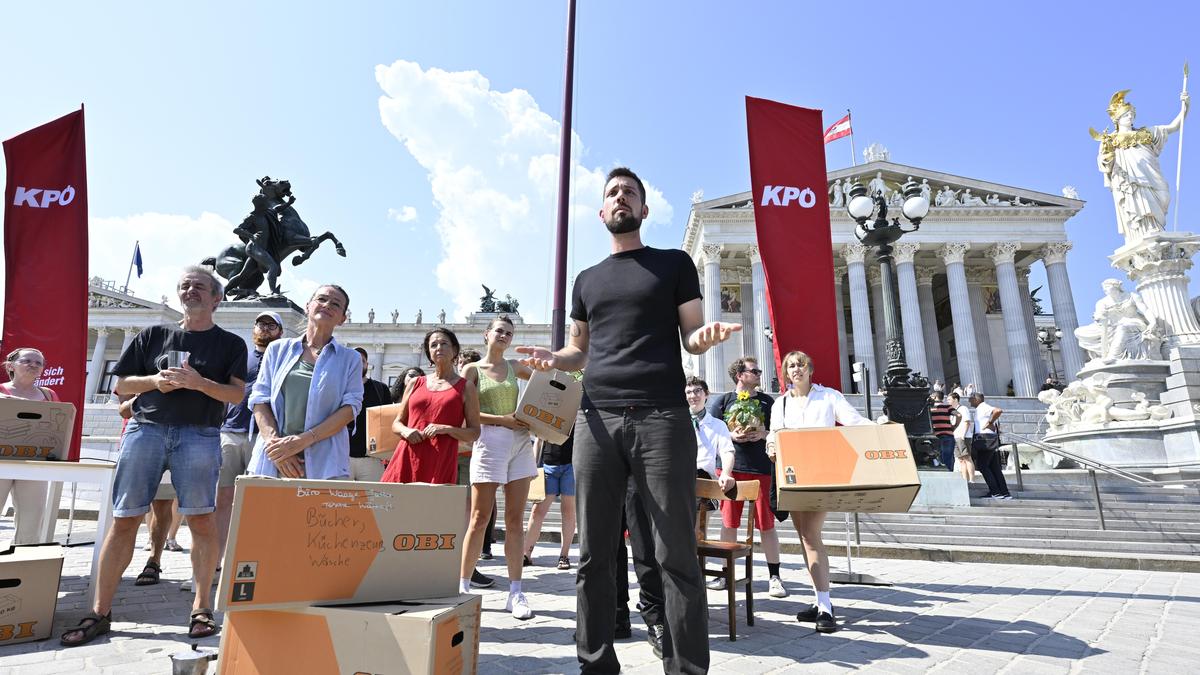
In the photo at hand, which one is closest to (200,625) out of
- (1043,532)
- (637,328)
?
(637,328)

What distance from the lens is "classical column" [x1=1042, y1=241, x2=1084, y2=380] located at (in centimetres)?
3278

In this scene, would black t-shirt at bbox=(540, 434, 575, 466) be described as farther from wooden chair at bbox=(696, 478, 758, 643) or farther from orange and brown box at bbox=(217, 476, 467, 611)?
orange and brown box at bbox=(217, 476, 467, 611)

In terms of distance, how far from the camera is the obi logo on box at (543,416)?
13.5ft

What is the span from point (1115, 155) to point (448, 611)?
Result: 20.7m

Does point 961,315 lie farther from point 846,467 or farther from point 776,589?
point 846,467

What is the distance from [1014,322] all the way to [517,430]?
127 feet

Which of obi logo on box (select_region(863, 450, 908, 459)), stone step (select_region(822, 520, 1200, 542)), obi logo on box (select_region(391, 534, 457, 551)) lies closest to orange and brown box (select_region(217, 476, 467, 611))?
obi logo on box (select_region(391, 534, 457, 551))

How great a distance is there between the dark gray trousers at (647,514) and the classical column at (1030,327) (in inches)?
1548

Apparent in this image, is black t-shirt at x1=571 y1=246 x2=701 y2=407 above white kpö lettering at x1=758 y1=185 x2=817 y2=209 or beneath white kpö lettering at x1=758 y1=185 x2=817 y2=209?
beneath

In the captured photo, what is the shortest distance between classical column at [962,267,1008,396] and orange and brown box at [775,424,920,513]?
35.0 meters

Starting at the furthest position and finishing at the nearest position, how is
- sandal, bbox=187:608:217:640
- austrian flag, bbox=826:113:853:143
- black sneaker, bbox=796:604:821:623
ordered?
austrian flag, bbox=826:113:853:143, black sneaker, bbox=796:604:821:623, sandal, bbox=187:608:217:640

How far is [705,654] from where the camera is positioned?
2299mm

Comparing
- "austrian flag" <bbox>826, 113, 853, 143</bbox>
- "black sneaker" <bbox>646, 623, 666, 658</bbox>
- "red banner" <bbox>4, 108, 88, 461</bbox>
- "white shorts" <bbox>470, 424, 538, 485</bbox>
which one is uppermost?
"austrian flag" <bbox>826, 113, 853, 143</bbox>

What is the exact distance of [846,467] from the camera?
3645mm
